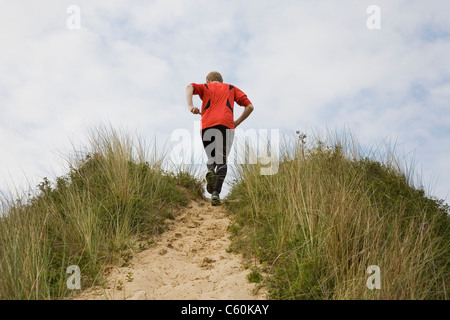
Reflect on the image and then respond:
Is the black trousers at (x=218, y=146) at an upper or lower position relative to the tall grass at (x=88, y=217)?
upper

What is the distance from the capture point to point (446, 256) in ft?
17.0

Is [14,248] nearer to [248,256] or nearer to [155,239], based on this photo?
[155,239]

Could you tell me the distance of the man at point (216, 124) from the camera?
299 inches

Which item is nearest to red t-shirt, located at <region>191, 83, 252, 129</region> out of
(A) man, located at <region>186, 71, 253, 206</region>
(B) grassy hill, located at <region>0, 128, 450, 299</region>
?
(A) man, located at <region>186, 71, 253, 206</region>

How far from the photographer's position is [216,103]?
25.3 feet

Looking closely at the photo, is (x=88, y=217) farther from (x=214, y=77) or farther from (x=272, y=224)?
(x=214, y=77)

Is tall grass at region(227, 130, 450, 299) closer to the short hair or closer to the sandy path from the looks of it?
the sandy path

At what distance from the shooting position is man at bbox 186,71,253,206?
7586 millimetres

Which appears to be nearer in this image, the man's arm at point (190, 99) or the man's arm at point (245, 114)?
the man's arm at point (190, 99)

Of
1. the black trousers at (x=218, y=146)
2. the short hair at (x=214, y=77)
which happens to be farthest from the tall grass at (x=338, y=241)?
the short hair at (x=214, y=77)

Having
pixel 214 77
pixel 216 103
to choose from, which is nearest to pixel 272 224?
pixel 216 103

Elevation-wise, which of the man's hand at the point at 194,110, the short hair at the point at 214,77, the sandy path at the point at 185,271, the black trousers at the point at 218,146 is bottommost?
the sandy path at the point at 185,271

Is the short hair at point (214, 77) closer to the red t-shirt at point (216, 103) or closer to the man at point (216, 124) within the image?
the man at point (216, 124)

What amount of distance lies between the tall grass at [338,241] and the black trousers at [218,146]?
2.79 ft
